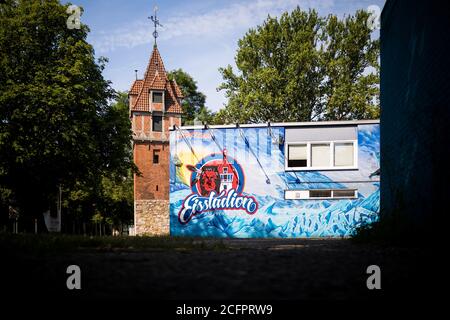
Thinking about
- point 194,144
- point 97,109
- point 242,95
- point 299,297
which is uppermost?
point 242,95

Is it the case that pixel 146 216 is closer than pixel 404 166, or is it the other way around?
pixel 404 166

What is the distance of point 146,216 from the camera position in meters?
37.9

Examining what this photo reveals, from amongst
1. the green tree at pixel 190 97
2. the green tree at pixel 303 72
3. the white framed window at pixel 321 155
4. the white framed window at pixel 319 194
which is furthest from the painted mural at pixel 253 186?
the green tree at pixel 190 97

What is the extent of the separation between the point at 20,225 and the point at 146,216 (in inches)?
713

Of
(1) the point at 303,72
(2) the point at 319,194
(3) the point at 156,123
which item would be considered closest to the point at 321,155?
(2) the point at 319,194

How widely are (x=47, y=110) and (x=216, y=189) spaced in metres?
9.63

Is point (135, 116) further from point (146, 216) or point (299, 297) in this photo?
point (299, 297)

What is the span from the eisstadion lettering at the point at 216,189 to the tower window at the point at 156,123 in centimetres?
1777

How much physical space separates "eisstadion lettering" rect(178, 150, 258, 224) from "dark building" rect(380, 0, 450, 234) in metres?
12.5

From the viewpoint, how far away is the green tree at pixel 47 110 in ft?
60.7

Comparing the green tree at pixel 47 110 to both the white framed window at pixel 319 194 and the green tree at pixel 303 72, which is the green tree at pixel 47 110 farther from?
the green tree at pixel 303 72

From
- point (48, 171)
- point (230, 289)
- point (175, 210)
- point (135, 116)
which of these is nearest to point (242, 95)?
point (135, 116)

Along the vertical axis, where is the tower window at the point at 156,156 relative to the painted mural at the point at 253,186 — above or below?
above

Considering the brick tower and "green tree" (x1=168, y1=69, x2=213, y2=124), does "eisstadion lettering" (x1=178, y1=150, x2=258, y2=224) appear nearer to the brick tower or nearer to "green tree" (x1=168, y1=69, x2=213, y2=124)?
the brick tower
